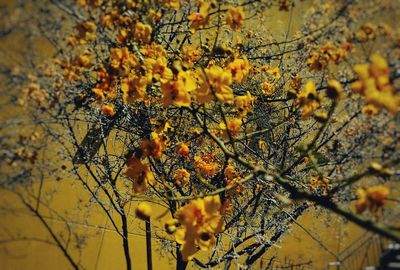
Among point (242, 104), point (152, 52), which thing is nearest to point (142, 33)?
point (152, 52)

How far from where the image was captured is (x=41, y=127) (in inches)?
133

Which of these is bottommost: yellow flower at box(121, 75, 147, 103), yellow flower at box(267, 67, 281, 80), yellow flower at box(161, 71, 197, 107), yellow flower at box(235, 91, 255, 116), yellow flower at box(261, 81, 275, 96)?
yellow flower at box(161, 71, 197, 107)

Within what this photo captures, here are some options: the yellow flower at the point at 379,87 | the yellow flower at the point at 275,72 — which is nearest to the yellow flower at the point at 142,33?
the yellow flower at the point at 379,87

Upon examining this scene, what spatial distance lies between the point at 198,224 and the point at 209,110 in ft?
6.87

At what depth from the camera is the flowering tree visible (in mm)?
1470

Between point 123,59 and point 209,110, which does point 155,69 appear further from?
point 209,110

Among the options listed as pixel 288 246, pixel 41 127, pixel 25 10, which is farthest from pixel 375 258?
pixel 25 10

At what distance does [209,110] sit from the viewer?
3457mm

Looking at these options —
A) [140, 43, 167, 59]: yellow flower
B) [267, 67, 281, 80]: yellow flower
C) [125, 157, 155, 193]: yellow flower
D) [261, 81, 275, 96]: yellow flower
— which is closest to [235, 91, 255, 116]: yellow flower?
[140, 43, 167, 59]: yellow flower

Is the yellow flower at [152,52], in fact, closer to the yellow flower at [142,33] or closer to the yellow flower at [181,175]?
the yellow flower at [142,33]

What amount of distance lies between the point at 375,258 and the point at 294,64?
554cm

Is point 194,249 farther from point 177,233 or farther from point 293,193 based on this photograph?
point 293,193

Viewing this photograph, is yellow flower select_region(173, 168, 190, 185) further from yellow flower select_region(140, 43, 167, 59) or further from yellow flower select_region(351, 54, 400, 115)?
yellow flower select_region(351, 54, 400, 115)

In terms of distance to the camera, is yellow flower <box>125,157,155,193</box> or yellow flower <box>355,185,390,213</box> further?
yellow flower <box>125,157,155,193</box>
